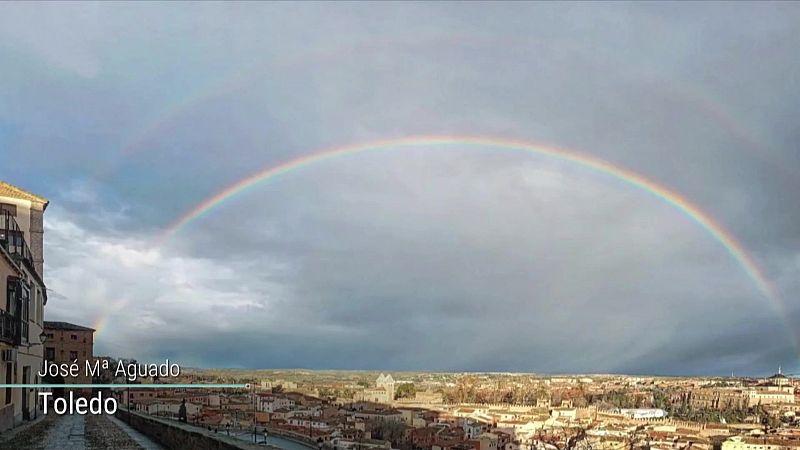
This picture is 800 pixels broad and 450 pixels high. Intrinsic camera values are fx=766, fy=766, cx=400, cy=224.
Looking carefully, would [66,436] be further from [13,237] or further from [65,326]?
[65,326]

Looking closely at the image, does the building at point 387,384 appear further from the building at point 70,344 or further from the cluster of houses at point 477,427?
the building at point 70,344

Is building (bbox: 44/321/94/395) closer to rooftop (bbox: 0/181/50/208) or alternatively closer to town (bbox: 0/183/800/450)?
rooftop (bbox: 0/181/50/208)

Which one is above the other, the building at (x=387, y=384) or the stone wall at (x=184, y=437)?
the building at (x=387, y=384)

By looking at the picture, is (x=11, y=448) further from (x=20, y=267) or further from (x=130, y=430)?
(x=20, y=267)

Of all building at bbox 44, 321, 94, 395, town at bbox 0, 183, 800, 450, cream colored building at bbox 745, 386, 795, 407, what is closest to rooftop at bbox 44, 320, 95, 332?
building at bbox 44, 321, 94, 395

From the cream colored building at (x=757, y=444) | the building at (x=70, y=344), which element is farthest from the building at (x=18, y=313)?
the cream colored building at (x=757, y=444)

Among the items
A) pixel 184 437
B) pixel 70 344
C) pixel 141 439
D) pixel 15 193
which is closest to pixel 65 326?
pixel 70 344

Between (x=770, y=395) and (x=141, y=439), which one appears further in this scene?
(x=141, y=439)

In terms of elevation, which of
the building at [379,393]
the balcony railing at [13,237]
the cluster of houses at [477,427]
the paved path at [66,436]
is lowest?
the paved path at [66,436]
